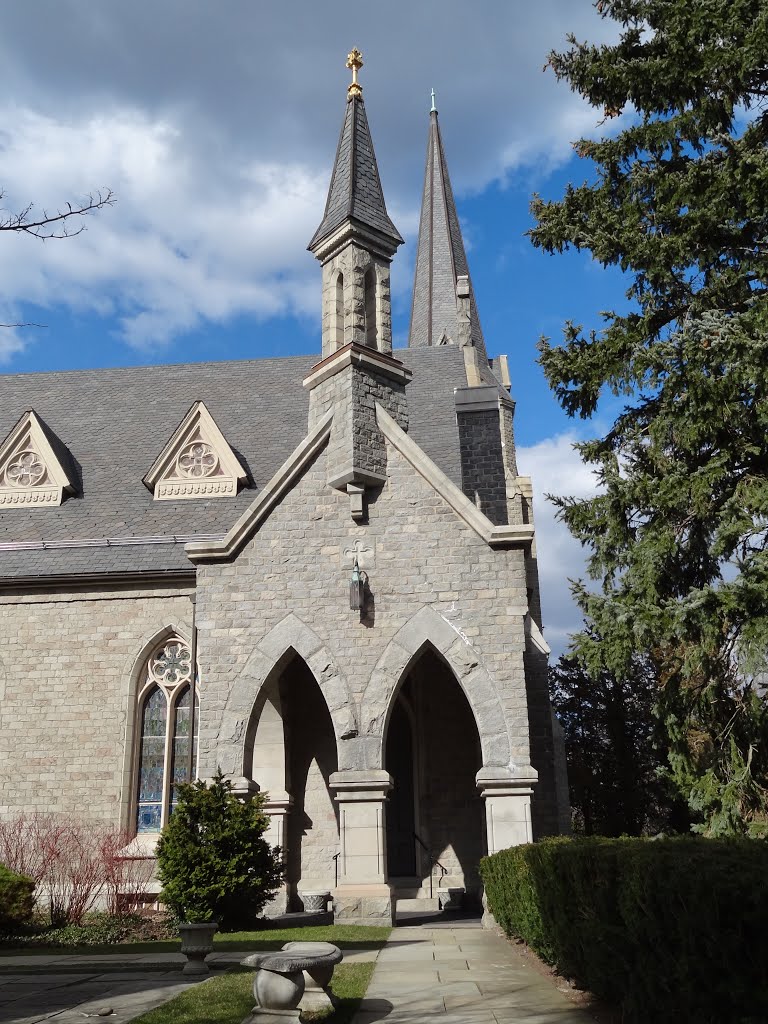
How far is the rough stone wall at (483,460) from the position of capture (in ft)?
54.5

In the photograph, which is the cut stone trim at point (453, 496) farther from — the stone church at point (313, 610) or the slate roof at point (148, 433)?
the slate roof at point (148, 433)

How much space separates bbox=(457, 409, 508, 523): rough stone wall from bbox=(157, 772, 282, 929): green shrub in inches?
281

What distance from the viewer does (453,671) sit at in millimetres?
13203

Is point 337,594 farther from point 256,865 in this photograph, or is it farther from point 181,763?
point 181,763

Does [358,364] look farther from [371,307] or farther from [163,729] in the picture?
[163,729]

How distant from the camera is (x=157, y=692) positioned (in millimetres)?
16750

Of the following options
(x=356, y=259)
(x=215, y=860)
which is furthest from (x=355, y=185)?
(x=215, y=860)

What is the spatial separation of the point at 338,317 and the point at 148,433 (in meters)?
7.50

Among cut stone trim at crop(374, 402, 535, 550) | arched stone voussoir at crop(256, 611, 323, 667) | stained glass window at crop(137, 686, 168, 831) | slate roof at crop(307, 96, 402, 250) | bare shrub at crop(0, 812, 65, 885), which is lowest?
bare shrub at crop(0, 812, 65, 885)

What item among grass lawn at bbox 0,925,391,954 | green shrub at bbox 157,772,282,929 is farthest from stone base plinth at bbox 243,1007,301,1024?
green shrub at bbox 157,772,282,929

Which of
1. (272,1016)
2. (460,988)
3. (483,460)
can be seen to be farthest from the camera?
(483,460)

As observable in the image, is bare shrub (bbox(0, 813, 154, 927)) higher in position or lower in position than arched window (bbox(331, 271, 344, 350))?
lower

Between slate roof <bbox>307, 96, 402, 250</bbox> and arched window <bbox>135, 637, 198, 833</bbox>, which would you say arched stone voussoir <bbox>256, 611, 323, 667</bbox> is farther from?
slate roof <bbox>307, 96, 402, 250</bbox>

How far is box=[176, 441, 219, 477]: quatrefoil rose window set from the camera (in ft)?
63.3
